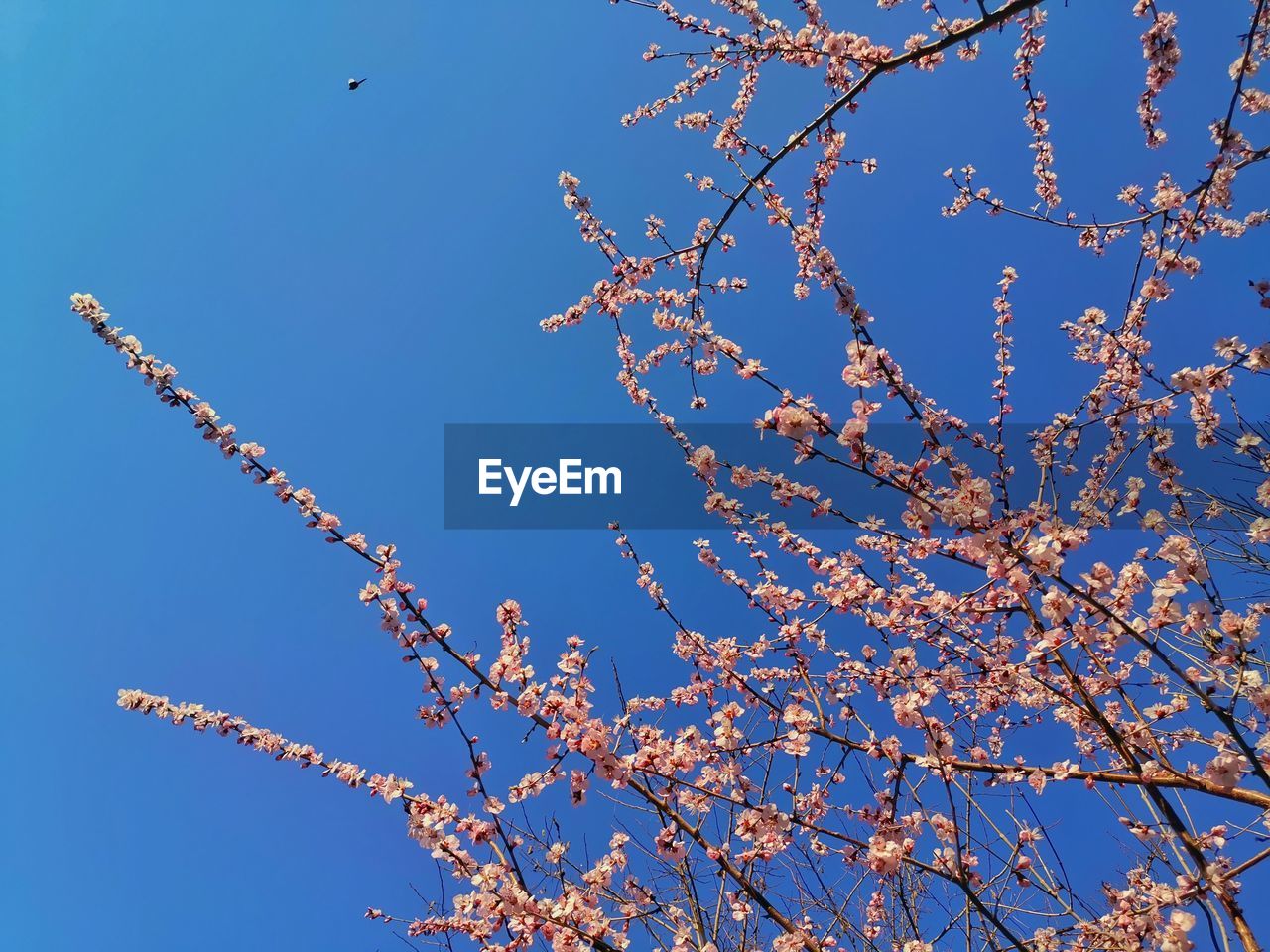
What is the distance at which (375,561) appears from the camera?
3236 mm

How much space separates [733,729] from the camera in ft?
11.0

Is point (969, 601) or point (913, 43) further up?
point (913, 43)

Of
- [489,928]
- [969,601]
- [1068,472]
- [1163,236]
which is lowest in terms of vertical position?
[489,928]

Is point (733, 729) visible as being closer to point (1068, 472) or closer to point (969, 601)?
point (969, 601)

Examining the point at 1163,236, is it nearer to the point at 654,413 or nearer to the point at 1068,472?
the point at 1068,472

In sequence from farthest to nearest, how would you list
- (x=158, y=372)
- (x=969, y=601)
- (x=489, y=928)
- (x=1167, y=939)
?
(x=489, y=928) < (x=969, y=601) < (x=158, y=372) < (x=1167, y=939)

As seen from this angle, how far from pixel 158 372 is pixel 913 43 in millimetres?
4230

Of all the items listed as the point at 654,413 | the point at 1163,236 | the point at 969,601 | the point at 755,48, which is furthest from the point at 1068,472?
the point at 755,48

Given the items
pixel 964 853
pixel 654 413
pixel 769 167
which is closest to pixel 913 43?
pixel 769 167

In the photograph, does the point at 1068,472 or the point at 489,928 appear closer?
the point at 489,928

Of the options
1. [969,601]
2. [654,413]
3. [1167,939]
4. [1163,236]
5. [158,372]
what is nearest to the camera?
[1167,939]

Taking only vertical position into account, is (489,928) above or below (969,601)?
below

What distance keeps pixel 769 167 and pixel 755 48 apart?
75 cm

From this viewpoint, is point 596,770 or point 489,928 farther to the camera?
point 489,928
